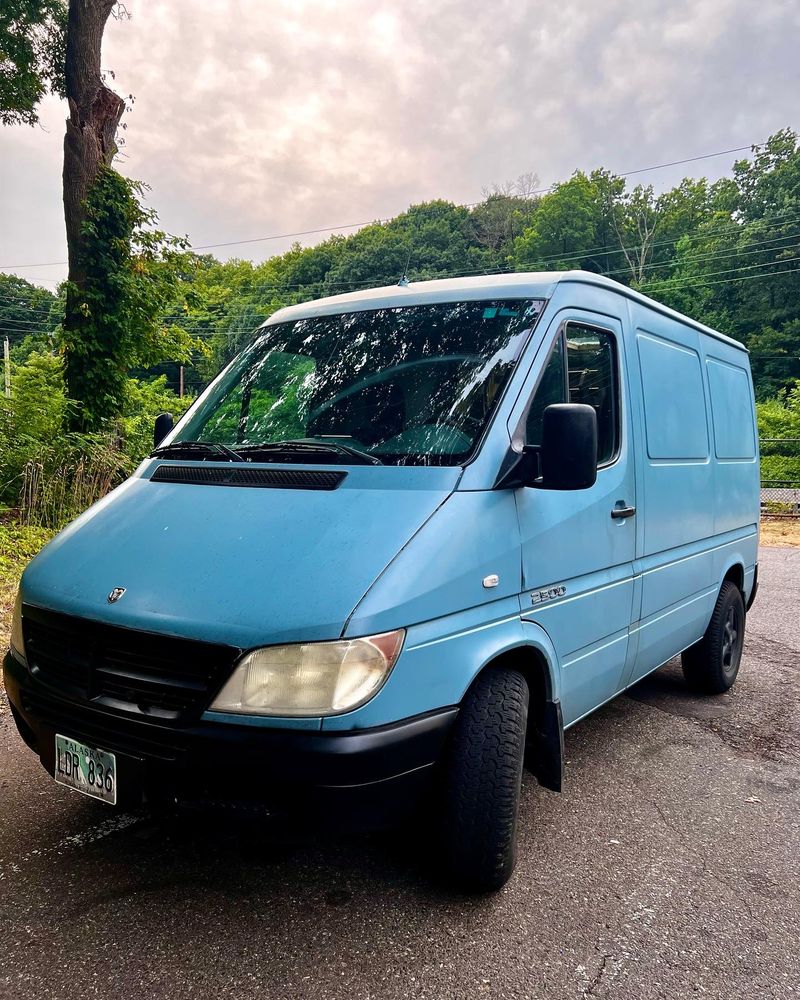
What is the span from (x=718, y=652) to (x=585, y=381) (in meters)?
2.54

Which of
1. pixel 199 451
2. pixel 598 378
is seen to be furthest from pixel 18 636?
pixel 598 378

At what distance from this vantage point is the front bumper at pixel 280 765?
2020mm

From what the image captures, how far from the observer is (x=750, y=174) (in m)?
45.2

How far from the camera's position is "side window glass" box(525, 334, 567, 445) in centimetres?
281

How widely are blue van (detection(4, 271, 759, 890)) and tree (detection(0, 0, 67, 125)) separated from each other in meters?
13.4

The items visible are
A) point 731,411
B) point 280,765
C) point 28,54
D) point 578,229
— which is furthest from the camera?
point 578,229

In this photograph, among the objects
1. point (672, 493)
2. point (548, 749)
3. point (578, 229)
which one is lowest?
point (548, 749)

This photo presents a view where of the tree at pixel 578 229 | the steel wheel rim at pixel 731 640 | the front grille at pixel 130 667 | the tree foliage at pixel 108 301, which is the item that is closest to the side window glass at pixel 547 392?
the front grille at pixel 130 667

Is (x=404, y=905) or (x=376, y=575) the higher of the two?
(x=376, y=575)

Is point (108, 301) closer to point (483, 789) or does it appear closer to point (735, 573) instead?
point (735, 573)

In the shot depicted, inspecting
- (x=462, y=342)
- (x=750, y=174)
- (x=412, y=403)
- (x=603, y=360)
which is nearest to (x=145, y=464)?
(x=412, y=403)

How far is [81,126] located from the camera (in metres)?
11.3

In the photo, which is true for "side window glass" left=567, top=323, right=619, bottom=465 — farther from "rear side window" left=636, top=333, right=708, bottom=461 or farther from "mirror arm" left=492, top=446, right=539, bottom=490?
"mirror arm" left=492, top=446, right=539, bottom=490

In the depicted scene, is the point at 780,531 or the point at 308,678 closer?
the point at 308,678
